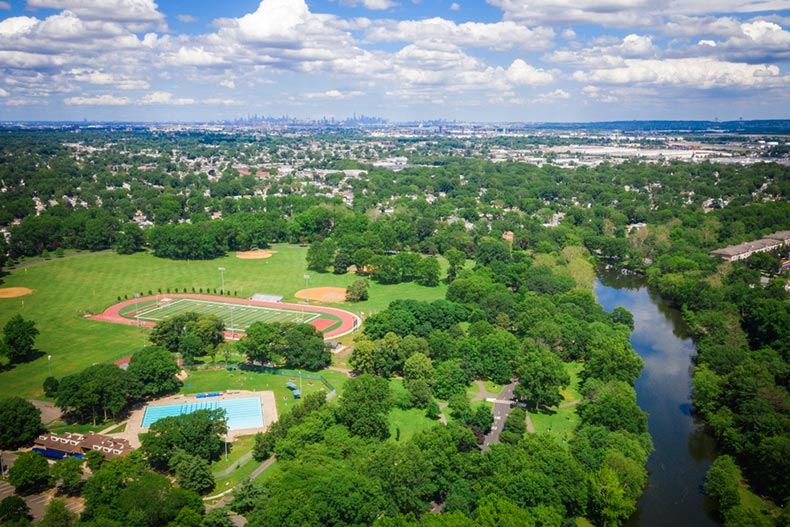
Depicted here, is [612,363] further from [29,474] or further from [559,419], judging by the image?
[29,474]

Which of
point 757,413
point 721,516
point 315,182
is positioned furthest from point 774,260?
point 315,182

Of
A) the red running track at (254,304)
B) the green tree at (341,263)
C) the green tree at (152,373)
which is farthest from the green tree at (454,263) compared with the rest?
the green tree at (152,373)

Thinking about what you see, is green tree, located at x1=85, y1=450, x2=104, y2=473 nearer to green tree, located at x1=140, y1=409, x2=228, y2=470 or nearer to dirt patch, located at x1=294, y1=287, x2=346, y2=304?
green tree, located at x1=140, y1=409, x2=228, y2=470

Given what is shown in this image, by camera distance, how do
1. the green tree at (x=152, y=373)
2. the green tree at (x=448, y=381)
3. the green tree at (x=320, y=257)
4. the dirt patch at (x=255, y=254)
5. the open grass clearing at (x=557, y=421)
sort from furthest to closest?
the dirt patch at (x=255, y=254)
the green tree at (x=320, y=257)
the green tree at (x=448, y=381)
the green tree at (x=152, y=373)
the open grass clearing at (x=557, y=421)

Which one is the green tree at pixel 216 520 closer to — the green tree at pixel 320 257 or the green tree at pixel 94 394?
the green tree at pixel 94 394

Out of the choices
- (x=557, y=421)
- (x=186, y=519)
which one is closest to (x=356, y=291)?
(x=557, y=421)

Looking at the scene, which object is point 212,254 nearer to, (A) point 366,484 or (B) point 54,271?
(B) point 54,271

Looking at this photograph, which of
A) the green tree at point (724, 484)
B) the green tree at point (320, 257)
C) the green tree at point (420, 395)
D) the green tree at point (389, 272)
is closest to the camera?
the green tree at point (724, 484)
